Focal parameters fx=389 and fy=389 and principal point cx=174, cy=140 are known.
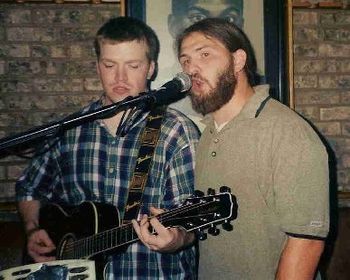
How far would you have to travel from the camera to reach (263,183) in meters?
1.36

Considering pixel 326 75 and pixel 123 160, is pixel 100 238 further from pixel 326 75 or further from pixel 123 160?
pixel 326 75

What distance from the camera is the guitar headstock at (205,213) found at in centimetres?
138

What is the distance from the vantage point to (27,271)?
1.17 meters

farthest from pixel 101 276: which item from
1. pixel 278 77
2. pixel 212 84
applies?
pixel 278 77

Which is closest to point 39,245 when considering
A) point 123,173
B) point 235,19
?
point 123,173

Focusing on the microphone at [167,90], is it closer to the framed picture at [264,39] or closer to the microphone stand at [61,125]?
the microphone stand at [61,125]

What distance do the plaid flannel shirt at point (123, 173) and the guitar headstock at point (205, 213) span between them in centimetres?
20

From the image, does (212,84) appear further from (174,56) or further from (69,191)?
(174,56)

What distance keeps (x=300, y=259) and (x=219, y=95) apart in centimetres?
68

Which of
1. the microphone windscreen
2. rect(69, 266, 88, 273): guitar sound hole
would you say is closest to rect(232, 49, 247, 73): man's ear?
the microphone windscreen

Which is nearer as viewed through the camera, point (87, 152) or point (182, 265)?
point (182, 265)

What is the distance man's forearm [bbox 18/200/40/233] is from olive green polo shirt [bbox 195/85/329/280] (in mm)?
976

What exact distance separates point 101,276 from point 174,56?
59.0 inches

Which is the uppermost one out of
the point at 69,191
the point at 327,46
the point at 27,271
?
the point at 327,46
